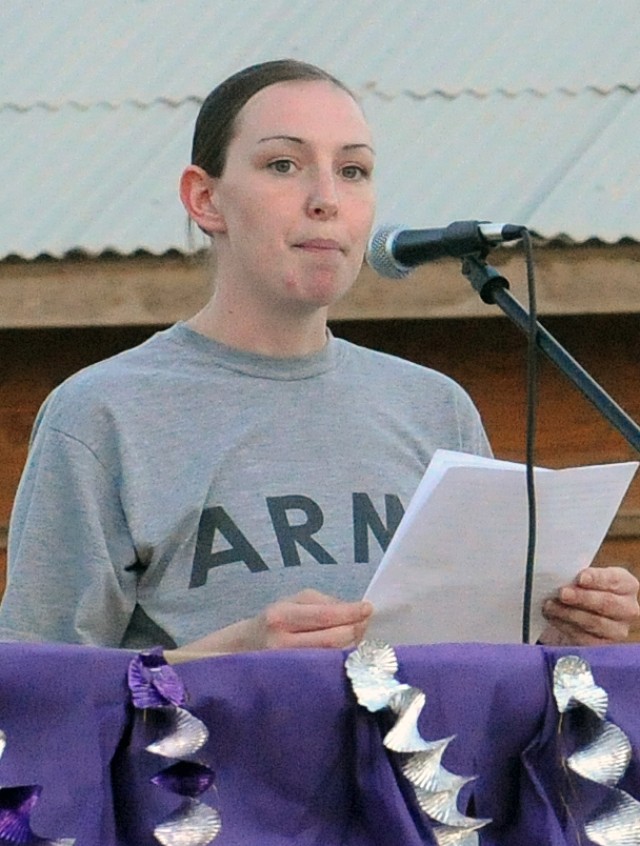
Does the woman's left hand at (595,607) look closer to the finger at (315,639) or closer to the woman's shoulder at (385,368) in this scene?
the finger at (315,639)

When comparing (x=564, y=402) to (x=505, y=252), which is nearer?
(x=505, y=252)

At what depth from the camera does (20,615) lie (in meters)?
1.83

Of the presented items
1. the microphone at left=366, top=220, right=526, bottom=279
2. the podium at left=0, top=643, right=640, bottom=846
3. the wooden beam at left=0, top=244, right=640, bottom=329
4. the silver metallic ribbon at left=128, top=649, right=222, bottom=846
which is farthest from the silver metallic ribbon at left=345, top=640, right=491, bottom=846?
the wooden beam at left=0, top=244, right=640, bottom=329

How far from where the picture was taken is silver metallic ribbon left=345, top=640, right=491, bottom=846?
1.30 m

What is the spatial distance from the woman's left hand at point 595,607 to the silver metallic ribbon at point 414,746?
41 centimetres

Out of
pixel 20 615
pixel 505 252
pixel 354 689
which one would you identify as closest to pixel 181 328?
pixel 20 615

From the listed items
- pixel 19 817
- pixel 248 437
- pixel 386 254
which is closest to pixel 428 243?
pixel 386 254

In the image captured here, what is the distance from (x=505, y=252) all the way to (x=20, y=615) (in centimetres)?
177

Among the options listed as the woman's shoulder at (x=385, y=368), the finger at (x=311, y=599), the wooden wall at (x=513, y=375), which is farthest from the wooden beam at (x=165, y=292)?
the finger at (x=311, y=599)

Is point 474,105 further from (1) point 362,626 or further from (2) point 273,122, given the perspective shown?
(1) point 362,626

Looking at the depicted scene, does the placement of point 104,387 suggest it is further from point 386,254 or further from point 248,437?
point 386,254

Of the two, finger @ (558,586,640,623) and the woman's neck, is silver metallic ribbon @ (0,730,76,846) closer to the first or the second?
finger @ (558,586,640,623)

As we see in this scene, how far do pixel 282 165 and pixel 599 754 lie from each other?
0.89m

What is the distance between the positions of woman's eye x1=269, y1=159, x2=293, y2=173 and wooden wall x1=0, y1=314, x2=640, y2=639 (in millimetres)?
1712
